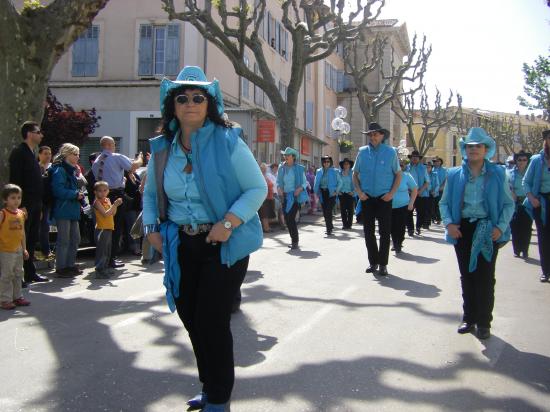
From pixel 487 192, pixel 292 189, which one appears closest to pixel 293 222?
pixel 292 189

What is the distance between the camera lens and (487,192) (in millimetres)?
5160

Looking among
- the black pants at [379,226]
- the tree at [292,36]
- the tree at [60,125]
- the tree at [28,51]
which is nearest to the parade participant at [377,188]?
the black pants at [379,226]

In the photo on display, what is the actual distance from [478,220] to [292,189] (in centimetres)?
673

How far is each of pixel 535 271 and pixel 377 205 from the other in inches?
117

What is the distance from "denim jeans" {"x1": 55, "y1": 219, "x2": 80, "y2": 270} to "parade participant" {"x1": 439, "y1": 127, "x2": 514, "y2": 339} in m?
5.42

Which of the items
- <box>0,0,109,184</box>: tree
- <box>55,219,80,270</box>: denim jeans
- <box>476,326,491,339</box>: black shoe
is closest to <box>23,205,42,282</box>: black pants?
<box>55,219,80,270</box>: denim jeans

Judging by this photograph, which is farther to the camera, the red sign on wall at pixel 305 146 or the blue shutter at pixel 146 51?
the red sign on wall at pixel 305 146

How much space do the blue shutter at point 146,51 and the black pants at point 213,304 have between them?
20.6m

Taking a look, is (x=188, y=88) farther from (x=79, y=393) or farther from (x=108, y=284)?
(x=108, y=284)

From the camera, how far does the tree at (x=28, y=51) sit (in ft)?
26.3

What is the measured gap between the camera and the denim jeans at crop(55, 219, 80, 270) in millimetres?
8250

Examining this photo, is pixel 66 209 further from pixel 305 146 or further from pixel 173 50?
pixel 305 146

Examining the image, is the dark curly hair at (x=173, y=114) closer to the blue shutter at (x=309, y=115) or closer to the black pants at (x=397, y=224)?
the black pants at (x=397, y=224)

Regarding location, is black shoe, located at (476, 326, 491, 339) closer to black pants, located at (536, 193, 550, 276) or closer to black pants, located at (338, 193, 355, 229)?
black pants, located at (536, 193, 550, 276)
